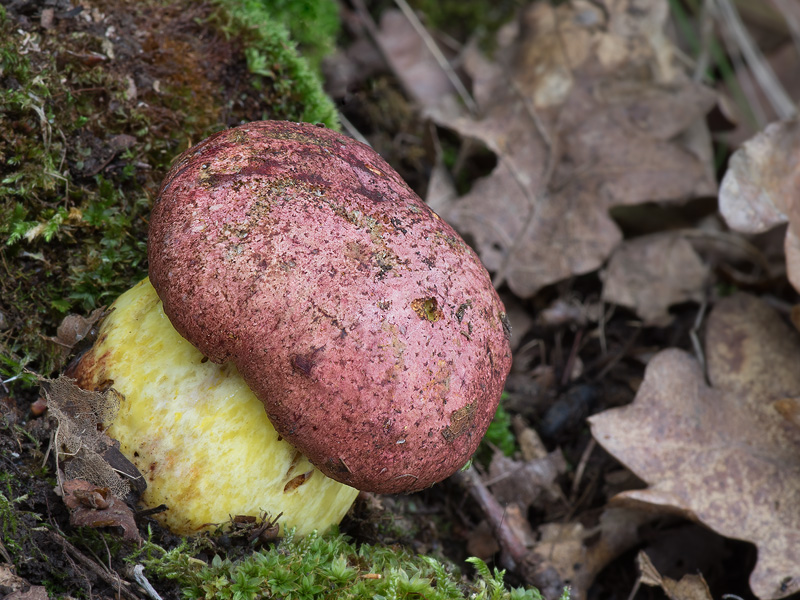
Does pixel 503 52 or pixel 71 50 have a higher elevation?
pixel 71 50

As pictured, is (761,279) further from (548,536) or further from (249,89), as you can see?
(249,89)

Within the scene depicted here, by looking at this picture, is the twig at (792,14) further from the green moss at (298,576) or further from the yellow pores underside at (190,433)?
the yellow pores underside at (190,433)

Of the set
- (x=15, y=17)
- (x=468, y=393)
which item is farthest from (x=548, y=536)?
(x=15, y=17)

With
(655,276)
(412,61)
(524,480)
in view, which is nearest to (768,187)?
(655,276)

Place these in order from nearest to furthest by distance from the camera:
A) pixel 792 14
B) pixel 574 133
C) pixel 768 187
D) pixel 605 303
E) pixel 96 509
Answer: pixel 96 509 < pixel 768 187 < pixel 605 303 < pixel 574 133 < pixel 792 14

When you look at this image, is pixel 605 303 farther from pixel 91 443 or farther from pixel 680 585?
pixel 91 443

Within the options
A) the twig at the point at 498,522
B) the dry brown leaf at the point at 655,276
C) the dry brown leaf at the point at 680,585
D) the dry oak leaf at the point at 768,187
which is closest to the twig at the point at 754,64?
the dry oak leaf at the point at 768,187

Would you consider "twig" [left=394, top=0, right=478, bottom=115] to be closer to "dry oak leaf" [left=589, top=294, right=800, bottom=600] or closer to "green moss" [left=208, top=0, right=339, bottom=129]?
"green moss" [left=208, top=0, right=339, bottom=129]
